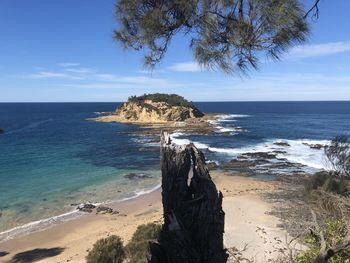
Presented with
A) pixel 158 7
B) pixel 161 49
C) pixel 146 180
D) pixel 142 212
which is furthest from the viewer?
pixel 146 180

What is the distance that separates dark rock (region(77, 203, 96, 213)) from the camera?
26.8 meters

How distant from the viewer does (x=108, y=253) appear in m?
15.9

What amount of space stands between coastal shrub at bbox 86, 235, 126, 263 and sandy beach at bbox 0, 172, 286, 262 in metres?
2.83

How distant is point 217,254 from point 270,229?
1767cm

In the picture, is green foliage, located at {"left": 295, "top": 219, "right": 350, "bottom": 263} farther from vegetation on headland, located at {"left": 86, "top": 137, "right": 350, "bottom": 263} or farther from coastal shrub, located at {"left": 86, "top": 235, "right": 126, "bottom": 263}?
coastal shrub, located at {"left": 86, "top": 235, "right": 126, "bottom": 263}

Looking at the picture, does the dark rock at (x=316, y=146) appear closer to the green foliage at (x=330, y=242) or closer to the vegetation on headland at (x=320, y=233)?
the vegetation on headland at (x=320, y=233)

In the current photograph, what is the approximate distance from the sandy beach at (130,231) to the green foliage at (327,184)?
3.32m

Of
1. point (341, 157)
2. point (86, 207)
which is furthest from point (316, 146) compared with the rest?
point (86, 207)

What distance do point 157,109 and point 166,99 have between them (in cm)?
717

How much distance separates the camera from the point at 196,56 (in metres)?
6.05

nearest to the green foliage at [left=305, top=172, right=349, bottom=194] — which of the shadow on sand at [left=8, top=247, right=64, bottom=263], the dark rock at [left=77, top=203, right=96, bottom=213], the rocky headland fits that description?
the dark rock at [left=77, top=203, right=96, bottom=213]

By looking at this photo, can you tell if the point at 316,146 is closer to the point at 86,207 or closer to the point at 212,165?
the point at 212,165

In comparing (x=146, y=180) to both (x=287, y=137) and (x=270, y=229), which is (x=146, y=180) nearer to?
(x=270, y=229)

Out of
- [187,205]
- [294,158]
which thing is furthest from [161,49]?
[294,158]
